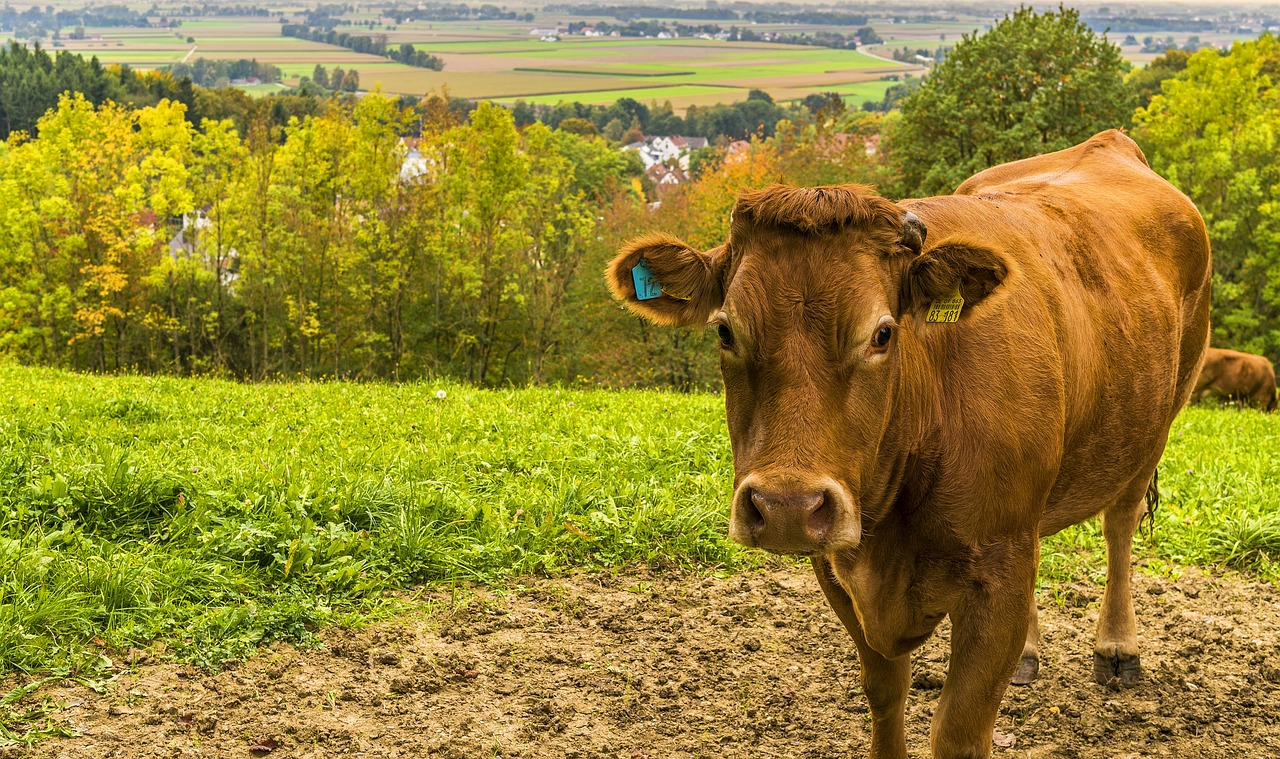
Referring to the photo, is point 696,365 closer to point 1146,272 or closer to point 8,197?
point 8,197

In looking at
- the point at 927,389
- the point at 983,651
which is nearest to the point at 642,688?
the point at 983,651

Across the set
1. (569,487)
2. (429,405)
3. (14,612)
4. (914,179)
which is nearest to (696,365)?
(914,179)

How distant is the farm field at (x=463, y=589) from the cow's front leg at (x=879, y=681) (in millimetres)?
579

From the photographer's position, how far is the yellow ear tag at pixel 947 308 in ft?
12.3

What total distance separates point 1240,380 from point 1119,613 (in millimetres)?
20401

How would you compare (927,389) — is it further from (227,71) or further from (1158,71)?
(227,71)

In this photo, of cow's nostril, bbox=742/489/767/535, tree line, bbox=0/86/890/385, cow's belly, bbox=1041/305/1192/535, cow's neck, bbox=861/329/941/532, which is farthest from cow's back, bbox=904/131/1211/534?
tree line, bbox=0/86/890/385

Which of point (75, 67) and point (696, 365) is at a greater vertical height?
point (75, 67)

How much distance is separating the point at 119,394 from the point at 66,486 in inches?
177

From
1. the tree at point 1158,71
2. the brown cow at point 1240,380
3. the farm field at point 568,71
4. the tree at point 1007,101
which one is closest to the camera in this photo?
the brown cow at point 1240,380

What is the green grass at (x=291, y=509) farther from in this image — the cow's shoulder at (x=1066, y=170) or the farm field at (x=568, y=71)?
the farm field at (x=568, y=71)

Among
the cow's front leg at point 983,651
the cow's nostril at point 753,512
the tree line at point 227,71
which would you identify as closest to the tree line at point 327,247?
the cow's front leg at point 983,651

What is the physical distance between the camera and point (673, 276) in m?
3.98

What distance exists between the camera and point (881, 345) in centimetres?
354
